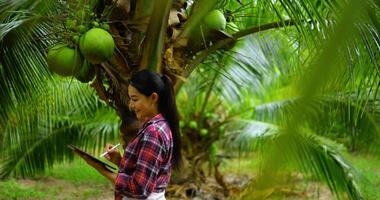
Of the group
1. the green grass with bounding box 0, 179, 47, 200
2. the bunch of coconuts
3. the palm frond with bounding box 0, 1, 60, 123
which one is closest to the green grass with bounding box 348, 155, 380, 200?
the green grass with bounding box 0, 179, 47, 200

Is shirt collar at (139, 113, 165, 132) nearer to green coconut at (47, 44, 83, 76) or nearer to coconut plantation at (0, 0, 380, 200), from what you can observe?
coconut plantation at (0, 0, 380, 200)

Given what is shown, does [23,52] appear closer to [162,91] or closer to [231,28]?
[231,28]

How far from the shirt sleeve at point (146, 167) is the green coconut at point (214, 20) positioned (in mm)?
707

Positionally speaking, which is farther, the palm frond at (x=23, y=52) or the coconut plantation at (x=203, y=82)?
the palm frond at (x=23, y=52)

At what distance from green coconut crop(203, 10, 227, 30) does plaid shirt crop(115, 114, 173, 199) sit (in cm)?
62

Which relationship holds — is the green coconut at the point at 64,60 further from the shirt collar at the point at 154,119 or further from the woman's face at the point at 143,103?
the shirt collar at the point at 154,119

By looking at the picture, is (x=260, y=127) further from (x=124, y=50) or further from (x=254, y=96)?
(x=124, y=50)

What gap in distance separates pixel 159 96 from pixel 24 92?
145cm

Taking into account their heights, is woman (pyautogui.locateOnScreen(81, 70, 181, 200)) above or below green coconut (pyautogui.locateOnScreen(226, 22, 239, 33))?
below

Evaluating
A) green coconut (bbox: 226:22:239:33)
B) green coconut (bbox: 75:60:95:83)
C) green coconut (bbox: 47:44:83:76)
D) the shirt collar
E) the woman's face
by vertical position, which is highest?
green coconut (bbox: 226:22:239:33)

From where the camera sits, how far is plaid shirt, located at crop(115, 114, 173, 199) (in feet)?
7.66

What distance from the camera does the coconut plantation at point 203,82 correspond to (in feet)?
2.24

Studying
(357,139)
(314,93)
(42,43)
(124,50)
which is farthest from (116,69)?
(357,139)

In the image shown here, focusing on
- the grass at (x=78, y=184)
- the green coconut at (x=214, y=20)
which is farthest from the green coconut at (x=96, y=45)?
the grass at (x=78, y=184)
